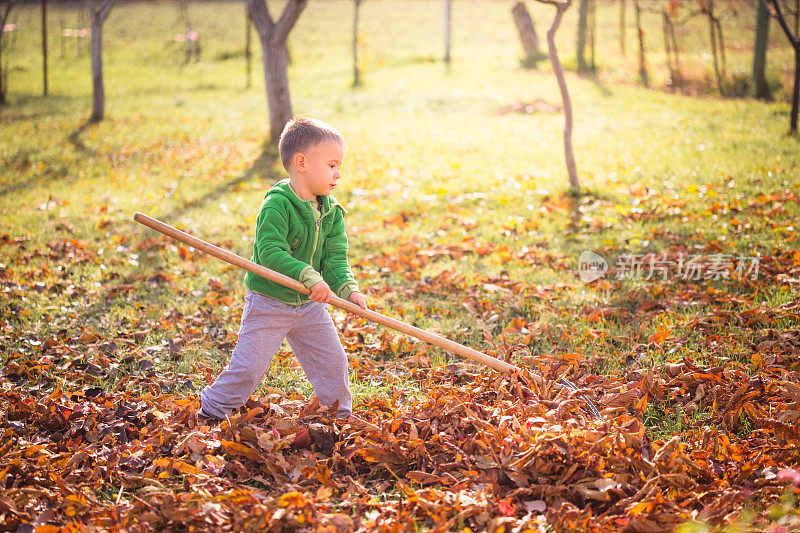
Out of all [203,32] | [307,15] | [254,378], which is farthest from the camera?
[307,15]

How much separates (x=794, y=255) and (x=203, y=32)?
29.3 m

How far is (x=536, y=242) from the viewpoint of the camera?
19.9 ft

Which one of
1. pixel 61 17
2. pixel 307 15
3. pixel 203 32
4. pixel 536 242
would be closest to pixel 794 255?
pixel 536 242

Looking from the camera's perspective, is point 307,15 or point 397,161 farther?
point 307,15

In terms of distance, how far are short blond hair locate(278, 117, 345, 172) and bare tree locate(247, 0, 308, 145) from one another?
7.49m

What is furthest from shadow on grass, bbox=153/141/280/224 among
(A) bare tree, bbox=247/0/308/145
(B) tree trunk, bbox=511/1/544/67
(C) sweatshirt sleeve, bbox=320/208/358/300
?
(B) tree trunk, bbox=511/1/544/67

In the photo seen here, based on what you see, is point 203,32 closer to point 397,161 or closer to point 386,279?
point 397,161

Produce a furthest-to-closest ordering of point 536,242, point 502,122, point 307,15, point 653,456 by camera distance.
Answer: point 307,15 → point 502,122 → point 536,242 → point 653,456

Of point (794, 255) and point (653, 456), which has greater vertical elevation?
point (794, 255)

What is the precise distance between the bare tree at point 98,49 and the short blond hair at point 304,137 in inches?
450

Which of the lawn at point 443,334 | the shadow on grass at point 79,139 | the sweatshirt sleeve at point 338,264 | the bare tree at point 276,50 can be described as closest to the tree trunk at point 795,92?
the lawn at point 443,334

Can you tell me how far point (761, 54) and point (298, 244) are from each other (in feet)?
45.0

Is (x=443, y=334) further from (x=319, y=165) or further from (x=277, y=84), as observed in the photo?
(x=277, y=84)

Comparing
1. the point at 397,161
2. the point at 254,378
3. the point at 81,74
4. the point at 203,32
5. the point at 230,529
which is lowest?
the point at 230,529
